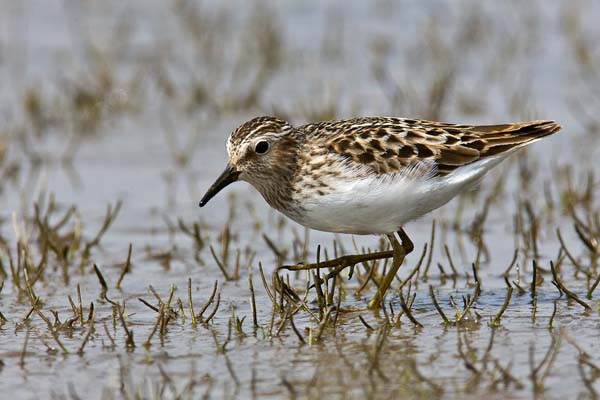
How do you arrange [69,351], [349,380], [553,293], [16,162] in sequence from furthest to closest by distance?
1. [16,162]
2. [553,293]
3. [69,351]
4. [349,380]

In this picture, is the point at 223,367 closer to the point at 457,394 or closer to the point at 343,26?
the point at 457,394

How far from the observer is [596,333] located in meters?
6.47

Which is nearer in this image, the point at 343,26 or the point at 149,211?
the point at 149,211

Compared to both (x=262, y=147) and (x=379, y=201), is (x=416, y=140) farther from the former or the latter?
(x=262, y=147)

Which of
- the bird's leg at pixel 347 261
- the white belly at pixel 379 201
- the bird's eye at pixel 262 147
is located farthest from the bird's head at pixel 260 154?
the bird's leg at pixel 347 261

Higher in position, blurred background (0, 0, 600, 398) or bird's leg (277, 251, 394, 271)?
blurred background (0, 0, 600, 398)

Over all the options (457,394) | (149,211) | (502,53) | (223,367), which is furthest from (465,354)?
(502,53)

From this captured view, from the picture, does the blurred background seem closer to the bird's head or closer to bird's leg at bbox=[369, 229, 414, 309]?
bird's leg at bbox=[369, 229, 414, 309]

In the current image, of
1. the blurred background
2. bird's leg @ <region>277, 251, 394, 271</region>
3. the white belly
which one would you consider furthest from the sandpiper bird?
the blurred background

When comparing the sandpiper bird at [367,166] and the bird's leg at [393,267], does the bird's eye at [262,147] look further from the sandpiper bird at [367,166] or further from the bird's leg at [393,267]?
the bird's leg at [393,267]

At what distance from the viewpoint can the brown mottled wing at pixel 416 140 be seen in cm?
715

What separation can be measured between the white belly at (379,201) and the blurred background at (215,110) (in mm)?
633

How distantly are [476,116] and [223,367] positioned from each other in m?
6.97

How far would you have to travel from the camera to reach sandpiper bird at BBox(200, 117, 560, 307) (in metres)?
7.02
